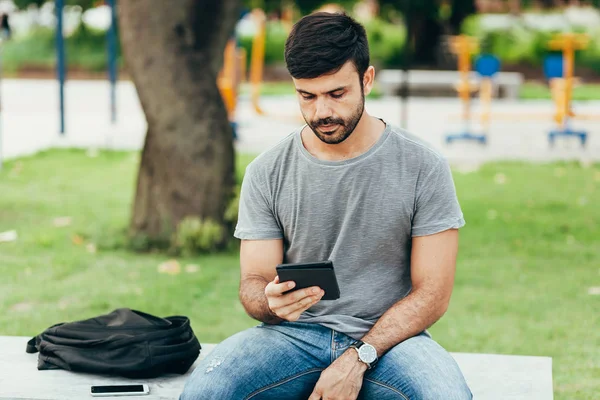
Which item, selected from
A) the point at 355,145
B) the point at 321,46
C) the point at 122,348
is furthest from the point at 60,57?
the point at 321,46

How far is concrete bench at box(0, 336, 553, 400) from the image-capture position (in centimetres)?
344

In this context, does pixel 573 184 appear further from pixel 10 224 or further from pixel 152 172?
pixel 10 224

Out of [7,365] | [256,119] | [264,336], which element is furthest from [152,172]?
[256,119]

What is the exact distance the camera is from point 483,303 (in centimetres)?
586

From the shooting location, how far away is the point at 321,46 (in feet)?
10.4

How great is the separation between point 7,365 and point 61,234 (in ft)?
12.7

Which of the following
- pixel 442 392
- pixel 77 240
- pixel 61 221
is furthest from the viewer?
pixel 61 221

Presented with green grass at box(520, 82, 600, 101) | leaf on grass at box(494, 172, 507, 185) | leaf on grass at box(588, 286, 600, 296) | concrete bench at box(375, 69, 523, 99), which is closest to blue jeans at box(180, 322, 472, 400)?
leaf on grass at box(588, 286, 600, 296)

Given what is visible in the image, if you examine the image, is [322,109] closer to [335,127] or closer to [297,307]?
[335,127]

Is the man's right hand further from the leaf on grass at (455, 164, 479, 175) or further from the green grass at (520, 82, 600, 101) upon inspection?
the green grass at (520, 82, 600, 101)

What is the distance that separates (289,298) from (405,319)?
41 centimetres

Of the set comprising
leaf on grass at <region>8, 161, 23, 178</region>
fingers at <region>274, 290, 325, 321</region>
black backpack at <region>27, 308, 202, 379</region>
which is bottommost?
leaf on grass at <region>8, 161, 23, 178</region>

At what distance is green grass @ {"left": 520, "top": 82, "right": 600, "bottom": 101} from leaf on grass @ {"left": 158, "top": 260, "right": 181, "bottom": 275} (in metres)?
14.4

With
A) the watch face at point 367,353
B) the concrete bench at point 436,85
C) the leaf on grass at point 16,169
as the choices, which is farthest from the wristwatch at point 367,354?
the concrete bench at point 436,85
